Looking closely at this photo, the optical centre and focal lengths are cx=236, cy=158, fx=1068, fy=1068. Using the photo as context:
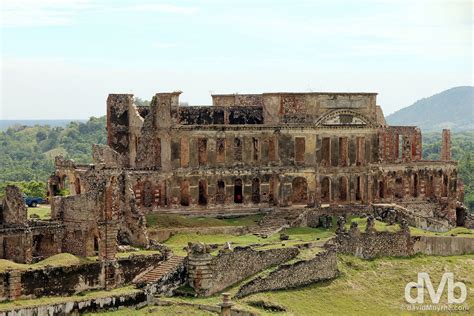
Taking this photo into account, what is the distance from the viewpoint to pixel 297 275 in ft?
174

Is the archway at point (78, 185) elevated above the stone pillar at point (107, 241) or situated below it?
above

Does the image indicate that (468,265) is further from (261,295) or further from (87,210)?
(87,210)

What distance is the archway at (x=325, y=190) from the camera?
6719 centimetres

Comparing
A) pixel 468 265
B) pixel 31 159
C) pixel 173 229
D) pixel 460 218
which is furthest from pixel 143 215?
pixel 31 159

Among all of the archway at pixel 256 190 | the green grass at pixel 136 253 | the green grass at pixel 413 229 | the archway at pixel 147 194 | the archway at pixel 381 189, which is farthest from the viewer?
the archway at pixel 381 189

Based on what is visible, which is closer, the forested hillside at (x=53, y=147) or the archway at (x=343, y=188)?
the archway at (x=343, y=188)

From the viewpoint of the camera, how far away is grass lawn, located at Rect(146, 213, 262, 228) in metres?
57.8

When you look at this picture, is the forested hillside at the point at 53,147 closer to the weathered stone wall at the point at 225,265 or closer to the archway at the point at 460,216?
the archway at the point at 460,216

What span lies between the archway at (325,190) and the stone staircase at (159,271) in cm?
1843

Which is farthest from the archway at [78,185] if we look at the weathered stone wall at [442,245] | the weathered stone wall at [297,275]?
the weathered stone wall at [442,245]

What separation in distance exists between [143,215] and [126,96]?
42.8 ft

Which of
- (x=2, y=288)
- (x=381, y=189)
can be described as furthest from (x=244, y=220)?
(x=2, y=288)

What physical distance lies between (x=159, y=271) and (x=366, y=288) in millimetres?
11300

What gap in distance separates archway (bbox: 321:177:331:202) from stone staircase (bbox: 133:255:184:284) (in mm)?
18432
